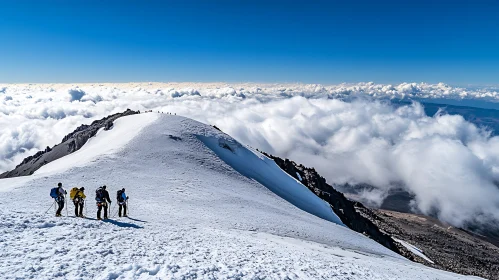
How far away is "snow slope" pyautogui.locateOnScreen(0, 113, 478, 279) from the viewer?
1345cm

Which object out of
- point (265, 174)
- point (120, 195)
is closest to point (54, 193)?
point (120, 195)

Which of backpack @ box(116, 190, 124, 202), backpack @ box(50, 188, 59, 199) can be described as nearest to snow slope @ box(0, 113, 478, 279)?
backpack @ box(50, 188, 59, 199)

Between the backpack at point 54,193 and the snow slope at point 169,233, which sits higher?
the backpack at point 54,193

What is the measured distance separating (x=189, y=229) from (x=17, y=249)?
1010 centimetres

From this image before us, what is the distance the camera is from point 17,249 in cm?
1345

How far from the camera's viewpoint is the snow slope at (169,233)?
1345cm

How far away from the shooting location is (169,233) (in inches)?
761

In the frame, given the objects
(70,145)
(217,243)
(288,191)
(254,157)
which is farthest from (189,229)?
(70,145)

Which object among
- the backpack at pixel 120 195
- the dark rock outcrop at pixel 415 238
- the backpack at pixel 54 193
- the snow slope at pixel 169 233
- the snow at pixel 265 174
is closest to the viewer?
the snow slope at pixel 169 233

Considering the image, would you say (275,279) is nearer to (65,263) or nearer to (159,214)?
(65,263)

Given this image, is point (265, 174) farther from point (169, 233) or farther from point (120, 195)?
point (169, 233)

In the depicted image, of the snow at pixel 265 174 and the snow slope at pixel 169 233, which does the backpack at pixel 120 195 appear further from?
the snow at pixel 265 174

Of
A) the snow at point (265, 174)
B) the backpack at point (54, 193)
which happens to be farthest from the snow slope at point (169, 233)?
the snow at point (265, 174)

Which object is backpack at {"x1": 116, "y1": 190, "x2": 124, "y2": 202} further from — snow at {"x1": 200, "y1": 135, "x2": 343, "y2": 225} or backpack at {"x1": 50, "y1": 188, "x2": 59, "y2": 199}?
snow at {"x1": 200, "y1": 135, "x2": 343, "y2": 225}
